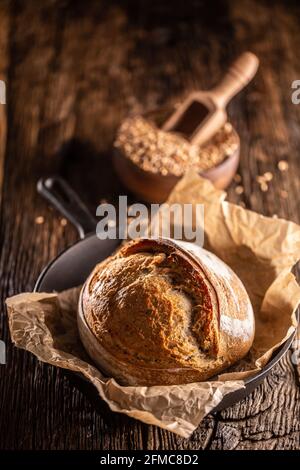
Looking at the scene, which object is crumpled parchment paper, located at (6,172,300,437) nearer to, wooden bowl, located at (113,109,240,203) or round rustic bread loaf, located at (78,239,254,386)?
round rustic bread loaf, located at (78,239,254,386)

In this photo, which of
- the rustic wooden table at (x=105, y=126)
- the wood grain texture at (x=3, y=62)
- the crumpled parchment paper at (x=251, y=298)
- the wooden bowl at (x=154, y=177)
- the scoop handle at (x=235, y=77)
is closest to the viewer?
the crumpled parchment paper at (x=251, y=298)

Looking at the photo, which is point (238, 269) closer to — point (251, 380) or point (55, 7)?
point (251, 380)

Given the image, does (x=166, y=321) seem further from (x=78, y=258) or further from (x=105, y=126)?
(x=105, y=126)

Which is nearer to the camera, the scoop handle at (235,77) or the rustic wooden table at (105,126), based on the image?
the rustic wooden table at (105,126)

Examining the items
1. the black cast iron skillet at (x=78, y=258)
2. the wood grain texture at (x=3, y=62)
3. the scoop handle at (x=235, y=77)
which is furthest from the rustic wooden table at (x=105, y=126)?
the scoop handle at (x=235, y=77)

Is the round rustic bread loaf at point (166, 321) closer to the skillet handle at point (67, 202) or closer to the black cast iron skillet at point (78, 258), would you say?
the black cast iron skillet at point (78, 258)

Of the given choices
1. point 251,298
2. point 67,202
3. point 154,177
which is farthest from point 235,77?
point 251,298
